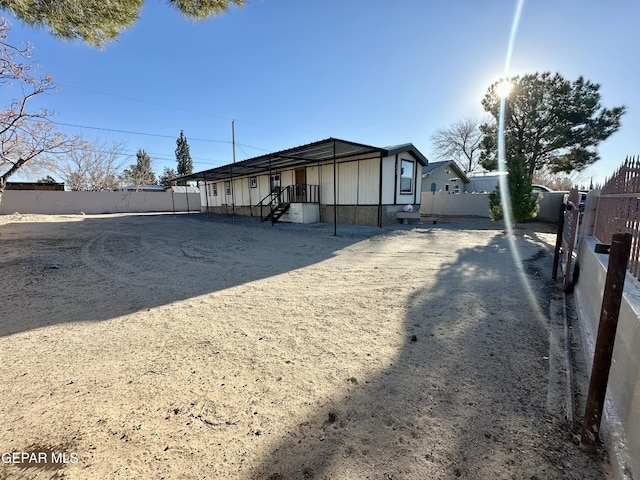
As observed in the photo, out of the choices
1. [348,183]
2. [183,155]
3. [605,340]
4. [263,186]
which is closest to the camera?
[605,340]

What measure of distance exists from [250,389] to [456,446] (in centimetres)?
129

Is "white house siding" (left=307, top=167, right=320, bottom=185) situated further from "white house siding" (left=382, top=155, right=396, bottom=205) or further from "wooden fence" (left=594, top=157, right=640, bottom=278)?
"wooden fence" (left=594, top=157, right=640, bottom=278)

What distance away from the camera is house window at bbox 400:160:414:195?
41.0 feet

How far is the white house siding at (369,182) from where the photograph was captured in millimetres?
11707

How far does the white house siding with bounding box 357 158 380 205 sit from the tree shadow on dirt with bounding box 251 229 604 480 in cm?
938

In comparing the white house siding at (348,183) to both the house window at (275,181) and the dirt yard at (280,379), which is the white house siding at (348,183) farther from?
the dirt yard at (280,379)

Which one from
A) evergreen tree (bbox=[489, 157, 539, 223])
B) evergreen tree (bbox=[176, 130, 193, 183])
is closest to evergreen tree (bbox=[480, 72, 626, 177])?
evergreen tree (bbox=[489, 157, 539, 223])

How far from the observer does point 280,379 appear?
6.70ft

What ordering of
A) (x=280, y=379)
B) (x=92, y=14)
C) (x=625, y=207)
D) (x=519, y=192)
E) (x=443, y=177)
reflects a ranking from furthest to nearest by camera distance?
1. (x=443, y=177)
2. (x=519, y=192)
3. (x=92, y=14)
4. (x=625, y=207)
5. (x=280, y=379)

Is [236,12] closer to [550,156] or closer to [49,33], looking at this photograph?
[49,33]

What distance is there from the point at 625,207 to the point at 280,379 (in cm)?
311

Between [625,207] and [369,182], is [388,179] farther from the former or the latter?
[625,207]

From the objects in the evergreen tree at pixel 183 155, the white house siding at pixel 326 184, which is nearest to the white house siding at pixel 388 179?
the white house siding at pixel 326 184

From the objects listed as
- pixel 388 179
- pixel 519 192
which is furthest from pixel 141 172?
pixel 519 192
